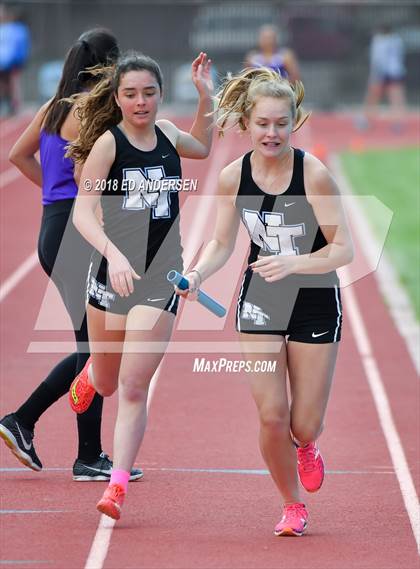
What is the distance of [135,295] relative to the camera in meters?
5.99

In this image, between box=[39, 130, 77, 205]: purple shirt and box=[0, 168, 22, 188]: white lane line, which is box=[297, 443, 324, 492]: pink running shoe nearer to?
box=[39, 130, 77, 205]: purple shirt

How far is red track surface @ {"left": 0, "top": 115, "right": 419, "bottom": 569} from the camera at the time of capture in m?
5.62

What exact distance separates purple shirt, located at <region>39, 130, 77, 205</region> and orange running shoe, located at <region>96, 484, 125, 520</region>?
5.54 feet

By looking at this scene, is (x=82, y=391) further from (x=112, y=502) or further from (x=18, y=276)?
(x=18, y=276)

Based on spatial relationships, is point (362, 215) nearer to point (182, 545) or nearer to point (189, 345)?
point (189, 345)

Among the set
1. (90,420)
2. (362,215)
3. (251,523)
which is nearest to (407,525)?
(251,523)

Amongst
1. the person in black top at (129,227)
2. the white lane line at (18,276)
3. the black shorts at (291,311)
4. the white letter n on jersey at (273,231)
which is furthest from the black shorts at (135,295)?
the white lane line at (18,276)

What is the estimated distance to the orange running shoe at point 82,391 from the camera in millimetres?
6434

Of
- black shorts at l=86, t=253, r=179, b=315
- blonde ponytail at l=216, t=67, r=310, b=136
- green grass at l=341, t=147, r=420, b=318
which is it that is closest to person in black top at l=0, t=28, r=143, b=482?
black shorts at l=86, t=253, r=179, b=315

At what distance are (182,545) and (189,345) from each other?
5025 mm

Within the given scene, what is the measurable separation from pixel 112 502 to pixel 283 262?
125cm

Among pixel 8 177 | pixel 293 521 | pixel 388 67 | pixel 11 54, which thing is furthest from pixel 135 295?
pixel 388 67

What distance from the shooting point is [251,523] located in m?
6.10

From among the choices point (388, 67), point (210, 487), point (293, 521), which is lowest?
A: point (388, 67)
